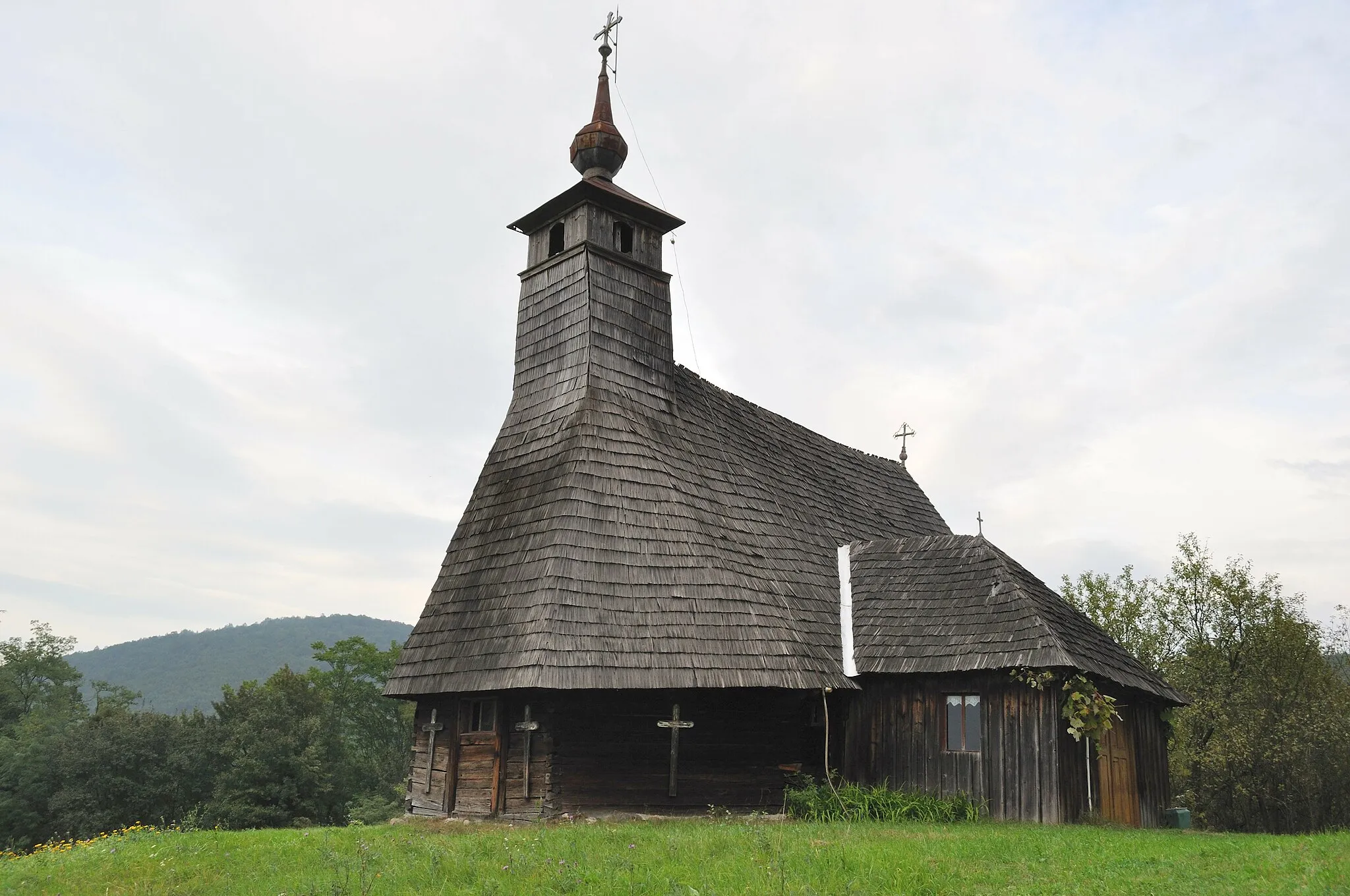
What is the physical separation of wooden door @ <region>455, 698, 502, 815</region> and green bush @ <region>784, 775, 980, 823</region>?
423 cm

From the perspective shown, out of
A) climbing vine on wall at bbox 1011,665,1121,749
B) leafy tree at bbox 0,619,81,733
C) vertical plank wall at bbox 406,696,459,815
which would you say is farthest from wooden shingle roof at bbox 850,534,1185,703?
leafy tree at bbox 0,619,81,733

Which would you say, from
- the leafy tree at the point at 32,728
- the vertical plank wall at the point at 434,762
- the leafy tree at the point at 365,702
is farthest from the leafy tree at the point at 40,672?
the vertical plank wall at the point at 434,762

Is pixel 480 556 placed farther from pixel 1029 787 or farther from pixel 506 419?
pixel 1029 787

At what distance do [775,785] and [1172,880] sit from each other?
7.11 m

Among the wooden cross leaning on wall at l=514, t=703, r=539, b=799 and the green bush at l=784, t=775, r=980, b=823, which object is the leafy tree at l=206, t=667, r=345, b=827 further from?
the green bush at l=784, t=775, r=980, b=823

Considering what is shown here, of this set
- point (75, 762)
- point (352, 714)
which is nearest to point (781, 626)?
point (75, 762)

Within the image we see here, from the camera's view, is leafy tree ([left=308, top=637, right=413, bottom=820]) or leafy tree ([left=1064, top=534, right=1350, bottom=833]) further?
leafy tree ([left=308, top=637, right=413, bottom=820])

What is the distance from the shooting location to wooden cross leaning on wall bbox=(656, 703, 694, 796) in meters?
13.5

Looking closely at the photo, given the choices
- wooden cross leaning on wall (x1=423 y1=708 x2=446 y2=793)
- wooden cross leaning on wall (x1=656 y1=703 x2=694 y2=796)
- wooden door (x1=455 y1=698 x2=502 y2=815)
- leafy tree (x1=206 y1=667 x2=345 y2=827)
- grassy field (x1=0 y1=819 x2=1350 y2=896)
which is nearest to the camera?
grassy field (x1=0 y1=819 x2=1350 y2=896)

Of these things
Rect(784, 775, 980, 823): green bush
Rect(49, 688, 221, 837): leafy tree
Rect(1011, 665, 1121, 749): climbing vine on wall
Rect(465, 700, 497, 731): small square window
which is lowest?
Rect(49, 688, 221, 837): leafy tree

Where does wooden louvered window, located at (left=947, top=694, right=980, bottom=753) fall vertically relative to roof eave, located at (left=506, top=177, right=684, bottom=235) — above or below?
below

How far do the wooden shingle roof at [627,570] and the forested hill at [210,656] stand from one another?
4042 inches

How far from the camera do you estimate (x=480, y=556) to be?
15.1 metres

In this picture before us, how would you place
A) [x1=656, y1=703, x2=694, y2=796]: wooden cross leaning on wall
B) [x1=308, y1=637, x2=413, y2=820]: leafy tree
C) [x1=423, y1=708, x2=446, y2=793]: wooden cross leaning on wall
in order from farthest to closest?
[x1=308, y1=637, x2=413, y2=820]: leafy tree
[x1=423, y1=708, x2=446, y2=793]: wooden cross leaning on wall
[x1=656, y1=703, x2=694, y2=796]: wooden cross leaning on wall
